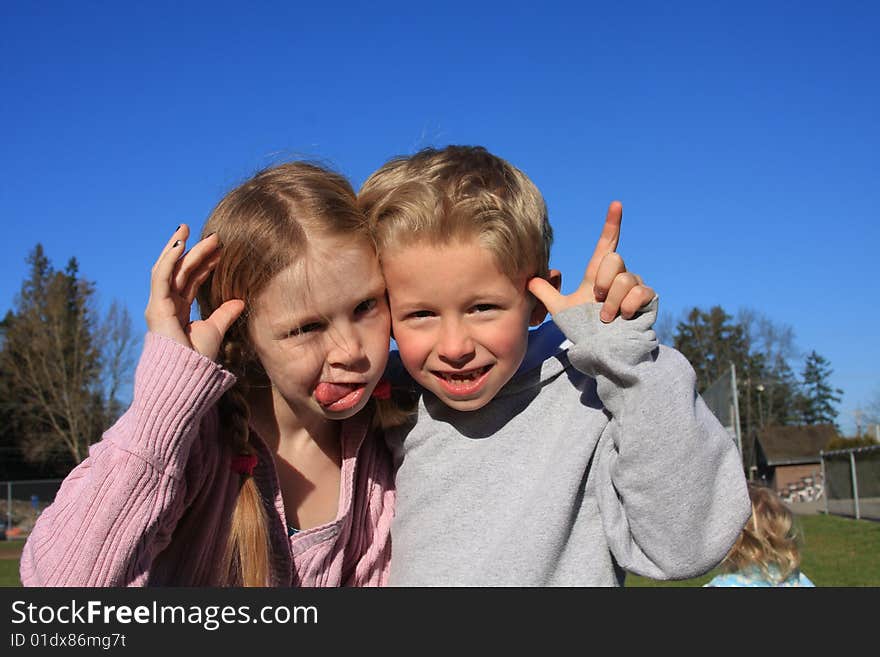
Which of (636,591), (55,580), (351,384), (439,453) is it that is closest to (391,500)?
(439,453)

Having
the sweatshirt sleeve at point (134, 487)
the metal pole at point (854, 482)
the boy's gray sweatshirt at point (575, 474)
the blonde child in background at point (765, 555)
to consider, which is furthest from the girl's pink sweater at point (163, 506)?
the metal pole at point (854, 482)

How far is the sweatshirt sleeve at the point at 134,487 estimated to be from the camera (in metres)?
1.71

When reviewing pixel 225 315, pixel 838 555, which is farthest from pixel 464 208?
pixel 838 555

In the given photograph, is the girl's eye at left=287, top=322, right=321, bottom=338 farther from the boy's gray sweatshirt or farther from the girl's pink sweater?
the boy's gray sweatshirt

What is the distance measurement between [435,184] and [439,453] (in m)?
0.66

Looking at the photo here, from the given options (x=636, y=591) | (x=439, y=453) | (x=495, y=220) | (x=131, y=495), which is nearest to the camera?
(x=131, y=495)

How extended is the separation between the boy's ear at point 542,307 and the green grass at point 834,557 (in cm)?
526

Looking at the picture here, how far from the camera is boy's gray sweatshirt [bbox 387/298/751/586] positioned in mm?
1747

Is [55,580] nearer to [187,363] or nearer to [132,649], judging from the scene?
[132,649]

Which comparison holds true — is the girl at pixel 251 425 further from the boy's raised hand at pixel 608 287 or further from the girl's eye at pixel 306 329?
the boy's raised hand at pixel 608 287

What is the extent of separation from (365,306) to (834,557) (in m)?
13.3

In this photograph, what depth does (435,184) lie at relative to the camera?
6.76ft

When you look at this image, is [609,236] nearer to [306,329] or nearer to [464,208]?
[464,208]

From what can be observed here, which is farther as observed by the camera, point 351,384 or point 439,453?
point 439,453
